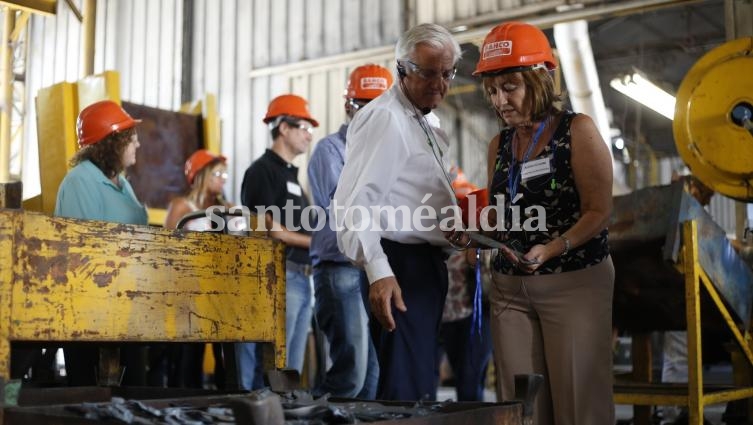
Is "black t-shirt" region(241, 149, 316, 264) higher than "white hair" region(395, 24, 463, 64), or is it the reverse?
"white hair" region(395, 24, 463, 64)

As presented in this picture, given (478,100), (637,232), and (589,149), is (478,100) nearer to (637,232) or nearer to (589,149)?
(637,232)

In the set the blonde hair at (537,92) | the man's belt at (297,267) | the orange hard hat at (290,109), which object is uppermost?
the orange hard hat at (290,109)

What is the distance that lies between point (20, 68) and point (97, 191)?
1012cm

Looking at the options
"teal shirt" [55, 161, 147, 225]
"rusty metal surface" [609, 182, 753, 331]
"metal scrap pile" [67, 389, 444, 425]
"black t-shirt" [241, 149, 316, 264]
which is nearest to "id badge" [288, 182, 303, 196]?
"black t-shirt" [241, 149, 316, 264]

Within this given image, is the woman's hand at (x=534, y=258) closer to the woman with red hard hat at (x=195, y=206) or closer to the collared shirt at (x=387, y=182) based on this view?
the collared shirt at (x=387, y=182)

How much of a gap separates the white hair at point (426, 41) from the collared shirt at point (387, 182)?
139mm

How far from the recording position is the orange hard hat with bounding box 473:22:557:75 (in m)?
2.64

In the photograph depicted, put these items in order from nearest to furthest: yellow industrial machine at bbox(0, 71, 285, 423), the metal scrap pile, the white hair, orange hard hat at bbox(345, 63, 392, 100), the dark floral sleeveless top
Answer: the metal scrap pile
yellow industrial machine at bbox(0, 71, 285, 423)
the dark floral sleeveless top
the white hair
orange hard hat at bbox(345, 63, 392, 100)

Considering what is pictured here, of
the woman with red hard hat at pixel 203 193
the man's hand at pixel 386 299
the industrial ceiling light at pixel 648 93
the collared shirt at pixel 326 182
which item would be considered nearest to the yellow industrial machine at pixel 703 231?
the collared shirt at pixel 326 182

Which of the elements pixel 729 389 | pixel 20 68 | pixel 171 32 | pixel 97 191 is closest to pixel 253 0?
pixel 171 32

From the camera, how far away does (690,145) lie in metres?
4.43

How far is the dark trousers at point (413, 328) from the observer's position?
8.51ft

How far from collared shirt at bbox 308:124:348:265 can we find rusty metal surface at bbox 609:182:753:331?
4.51 ft

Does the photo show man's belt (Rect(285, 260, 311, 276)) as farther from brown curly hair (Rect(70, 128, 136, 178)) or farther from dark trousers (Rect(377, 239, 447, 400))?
dark trousers (Rect(377, 239, 447, 400))
